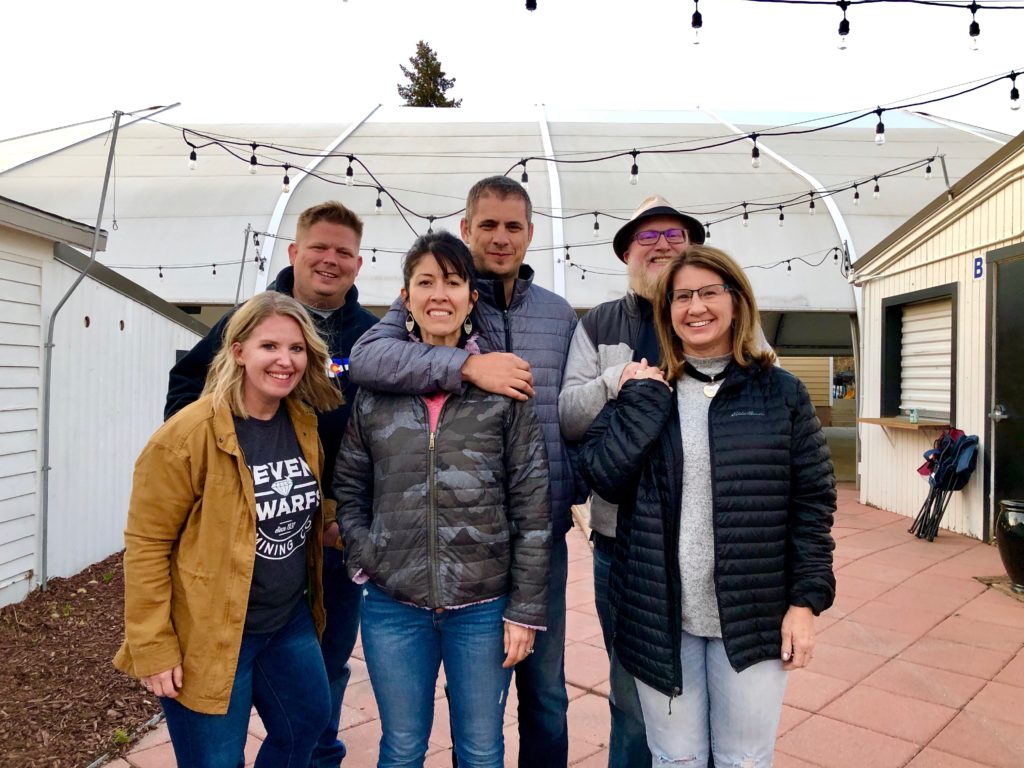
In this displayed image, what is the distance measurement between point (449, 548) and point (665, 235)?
1.25 m

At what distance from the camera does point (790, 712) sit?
130 inches

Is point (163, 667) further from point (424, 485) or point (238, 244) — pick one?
point (238, 244)

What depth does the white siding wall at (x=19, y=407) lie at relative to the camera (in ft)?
14.9

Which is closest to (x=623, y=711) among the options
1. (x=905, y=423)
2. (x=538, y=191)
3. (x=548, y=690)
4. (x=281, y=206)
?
(x=548, y=690)

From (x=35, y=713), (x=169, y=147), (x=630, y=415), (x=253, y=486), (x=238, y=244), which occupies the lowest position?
(x=35, y=713)

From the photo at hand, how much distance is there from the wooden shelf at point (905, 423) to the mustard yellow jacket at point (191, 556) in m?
7.29

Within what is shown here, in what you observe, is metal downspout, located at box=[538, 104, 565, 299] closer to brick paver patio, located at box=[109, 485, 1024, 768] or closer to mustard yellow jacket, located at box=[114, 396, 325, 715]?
brick paver patio, located at box=[109, 485, 1024, 768]

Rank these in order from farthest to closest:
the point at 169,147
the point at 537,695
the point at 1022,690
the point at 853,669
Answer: the point at 169,147 < the point at 853,669 < the point at 1022,690 < the point at 537,695

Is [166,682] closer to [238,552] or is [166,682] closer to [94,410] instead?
[238,552]

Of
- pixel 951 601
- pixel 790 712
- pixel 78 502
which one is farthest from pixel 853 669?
pixel 78 502

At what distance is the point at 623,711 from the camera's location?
7.18ft

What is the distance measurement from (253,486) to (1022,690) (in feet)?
12.6

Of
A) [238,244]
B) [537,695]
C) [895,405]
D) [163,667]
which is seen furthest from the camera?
[238,244]

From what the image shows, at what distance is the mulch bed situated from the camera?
117 inches
